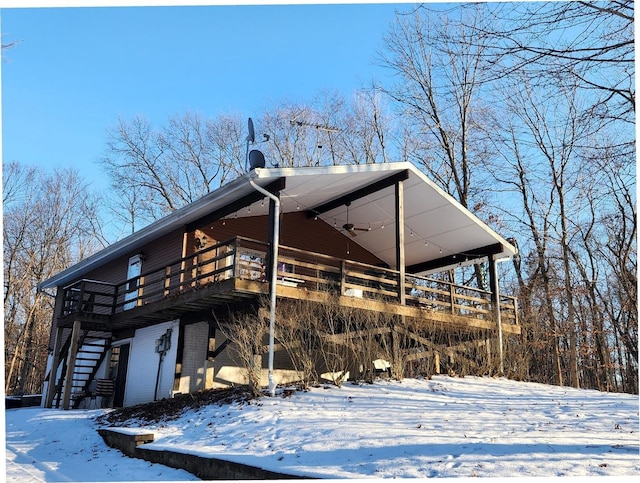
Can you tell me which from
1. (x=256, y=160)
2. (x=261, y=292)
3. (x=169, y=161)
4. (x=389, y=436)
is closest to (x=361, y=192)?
(x=256, y=160)

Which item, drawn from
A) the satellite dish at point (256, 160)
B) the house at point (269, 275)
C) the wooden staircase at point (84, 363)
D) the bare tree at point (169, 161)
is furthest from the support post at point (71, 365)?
the bare tree at point (169, 161)

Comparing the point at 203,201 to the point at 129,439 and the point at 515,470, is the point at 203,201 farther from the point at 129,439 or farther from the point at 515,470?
the point at 515,470

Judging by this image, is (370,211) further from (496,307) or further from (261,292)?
(261,292)

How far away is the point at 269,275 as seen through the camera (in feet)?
38.5

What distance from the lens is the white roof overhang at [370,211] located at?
13.0 m

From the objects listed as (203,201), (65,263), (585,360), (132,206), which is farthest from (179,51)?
(585,360)

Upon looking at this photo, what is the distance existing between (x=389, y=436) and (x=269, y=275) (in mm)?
5081

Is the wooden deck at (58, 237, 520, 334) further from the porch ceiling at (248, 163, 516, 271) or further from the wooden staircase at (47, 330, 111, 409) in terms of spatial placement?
the porch ceiling at (248, 163, 516, 271)

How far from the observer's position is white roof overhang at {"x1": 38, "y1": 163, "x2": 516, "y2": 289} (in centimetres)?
1302

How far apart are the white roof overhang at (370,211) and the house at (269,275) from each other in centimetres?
4

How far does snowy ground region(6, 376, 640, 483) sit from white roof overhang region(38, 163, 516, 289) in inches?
186

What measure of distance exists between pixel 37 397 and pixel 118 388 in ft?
21.0

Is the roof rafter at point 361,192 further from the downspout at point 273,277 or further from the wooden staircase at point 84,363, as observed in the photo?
the wooden staircase at point 84,363

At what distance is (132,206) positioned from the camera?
108 feet
